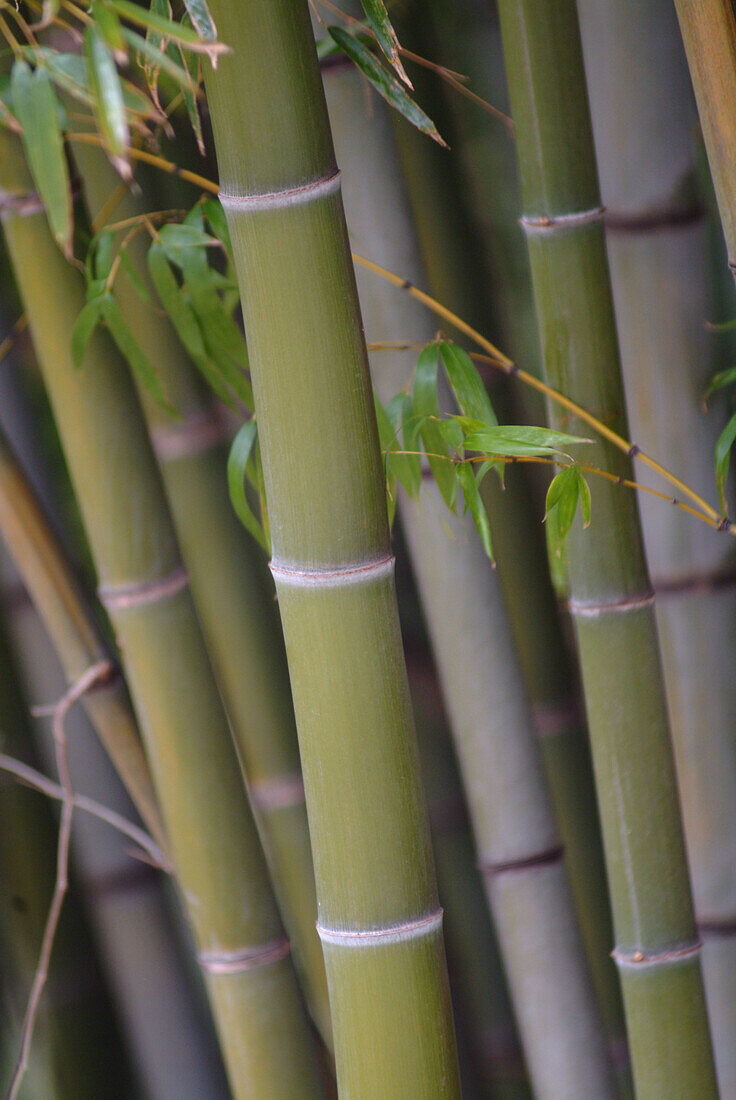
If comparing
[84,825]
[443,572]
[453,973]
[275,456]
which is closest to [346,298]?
[275,456]

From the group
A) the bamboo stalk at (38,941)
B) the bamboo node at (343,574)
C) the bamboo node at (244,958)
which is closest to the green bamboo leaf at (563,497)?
the bamboo node at (343,574)

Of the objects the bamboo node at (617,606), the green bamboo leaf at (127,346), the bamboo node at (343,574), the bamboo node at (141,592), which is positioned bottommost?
the bamboo node at (617,606)

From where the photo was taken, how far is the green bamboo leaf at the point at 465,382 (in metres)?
0.57

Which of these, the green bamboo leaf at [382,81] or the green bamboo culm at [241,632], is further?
the green bamboo culm at [241,632]

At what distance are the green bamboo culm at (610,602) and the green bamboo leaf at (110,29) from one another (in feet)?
0.93

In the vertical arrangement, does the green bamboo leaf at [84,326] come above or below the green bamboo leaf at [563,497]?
above

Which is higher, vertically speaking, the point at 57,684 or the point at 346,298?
the point at 346,298

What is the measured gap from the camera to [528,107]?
58cm

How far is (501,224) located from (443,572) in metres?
0.34

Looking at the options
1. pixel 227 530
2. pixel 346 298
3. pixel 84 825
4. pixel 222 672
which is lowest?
pixel 84 825

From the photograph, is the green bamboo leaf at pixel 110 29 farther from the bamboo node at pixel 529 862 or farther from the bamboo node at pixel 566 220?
the bamboo node at pixel 529 862

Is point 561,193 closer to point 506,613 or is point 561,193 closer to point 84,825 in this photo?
point 506,613

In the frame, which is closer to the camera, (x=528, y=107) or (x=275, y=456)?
(x=275, y=456)

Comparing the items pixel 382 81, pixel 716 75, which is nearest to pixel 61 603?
pixel 382 81
